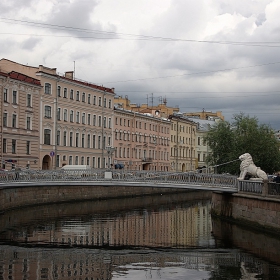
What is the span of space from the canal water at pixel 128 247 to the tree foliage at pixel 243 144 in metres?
10.7

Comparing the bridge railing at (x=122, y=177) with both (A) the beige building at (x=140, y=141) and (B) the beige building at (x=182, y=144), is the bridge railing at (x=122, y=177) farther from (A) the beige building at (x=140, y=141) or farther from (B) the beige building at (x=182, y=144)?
(B) the beige building at (x=182, y=144)

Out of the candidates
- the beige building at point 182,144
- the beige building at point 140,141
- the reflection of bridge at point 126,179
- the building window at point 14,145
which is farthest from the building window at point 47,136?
the beige building at point 182,144

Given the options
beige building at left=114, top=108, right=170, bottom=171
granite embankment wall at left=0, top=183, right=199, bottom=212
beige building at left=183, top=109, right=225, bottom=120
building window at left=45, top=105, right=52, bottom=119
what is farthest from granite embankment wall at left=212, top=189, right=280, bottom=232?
beige building at left=183, top=109, right=225, bottom=120

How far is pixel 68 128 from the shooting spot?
63531 millimetres

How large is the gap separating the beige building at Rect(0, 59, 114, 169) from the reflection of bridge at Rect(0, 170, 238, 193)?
19150 mm

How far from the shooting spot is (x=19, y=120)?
5481cm

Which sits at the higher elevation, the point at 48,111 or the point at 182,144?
the point at 48,111

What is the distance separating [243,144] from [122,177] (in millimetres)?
18389

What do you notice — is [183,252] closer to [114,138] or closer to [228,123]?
[228,123]

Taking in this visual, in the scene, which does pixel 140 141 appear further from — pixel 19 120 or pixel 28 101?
pixel 19 120

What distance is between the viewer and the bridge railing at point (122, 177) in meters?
36.4

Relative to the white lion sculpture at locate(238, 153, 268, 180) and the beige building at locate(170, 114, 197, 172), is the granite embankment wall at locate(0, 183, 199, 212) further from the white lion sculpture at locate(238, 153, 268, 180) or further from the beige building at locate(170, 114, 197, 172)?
the beige building at locate(170, 114, 197, 172)

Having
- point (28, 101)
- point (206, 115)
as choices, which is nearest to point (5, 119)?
point (28, 101)

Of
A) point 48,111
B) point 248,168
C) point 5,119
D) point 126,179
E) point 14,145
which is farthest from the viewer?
point 48,111
